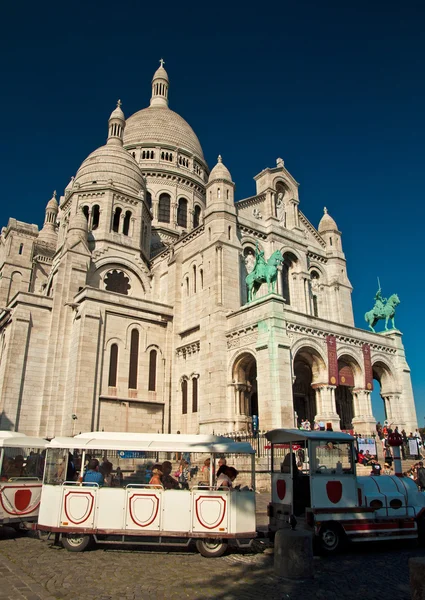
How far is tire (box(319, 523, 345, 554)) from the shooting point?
10539mm

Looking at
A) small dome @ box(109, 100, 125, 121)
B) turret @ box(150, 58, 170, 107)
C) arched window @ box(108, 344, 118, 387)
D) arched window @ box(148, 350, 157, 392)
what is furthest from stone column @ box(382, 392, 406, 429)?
turret @ box(150, 58, 170, 107)

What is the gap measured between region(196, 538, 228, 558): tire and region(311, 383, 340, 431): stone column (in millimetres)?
16769

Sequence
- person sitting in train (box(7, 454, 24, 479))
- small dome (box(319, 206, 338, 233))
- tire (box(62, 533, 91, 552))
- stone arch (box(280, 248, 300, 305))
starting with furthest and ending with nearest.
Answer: small dome (box(319, 206, 338, 233)) < stone arch (box(280, 248, 300, 305)) < person sitting in train (box(7, 454, 24, 479)) < tire (box(62, 533, 91, 552))

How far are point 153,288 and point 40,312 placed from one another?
31.9 feet

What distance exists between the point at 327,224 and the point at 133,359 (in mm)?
20946

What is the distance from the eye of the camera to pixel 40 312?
2991 cm

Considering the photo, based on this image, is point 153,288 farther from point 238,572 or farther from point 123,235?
point 238,572

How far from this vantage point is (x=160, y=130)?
176 feet

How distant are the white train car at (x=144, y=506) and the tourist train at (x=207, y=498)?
0.02m

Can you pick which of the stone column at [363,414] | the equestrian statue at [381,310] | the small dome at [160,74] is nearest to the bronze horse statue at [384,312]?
the equestrian statue at [381,310]

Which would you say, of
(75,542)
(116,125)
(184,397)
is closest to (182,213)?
(116,125)

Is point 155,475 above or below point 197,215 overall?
below

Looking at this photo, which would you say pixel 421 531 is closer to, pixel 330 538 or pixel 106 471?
pixel 330 538

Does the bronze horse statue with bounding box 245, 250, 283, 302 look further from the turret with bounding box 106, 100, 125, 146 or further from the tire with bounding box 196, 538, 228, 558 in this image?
the turret with bounding box 106, 100, 125, 146
